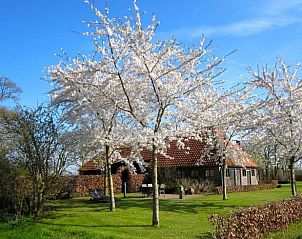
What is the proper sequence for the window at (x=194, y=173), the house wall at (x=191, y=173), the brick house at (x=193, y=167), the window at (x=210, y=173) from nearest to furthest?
the house wall at (x=191, y=173) → the brick house at (x=193, y=167) → the window at (x=210, y=173) → the window at (x=194, y=173)

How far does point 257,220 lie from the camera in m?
13.0

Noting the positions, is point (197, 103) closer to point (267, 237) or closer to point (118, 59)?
point (118, 59)

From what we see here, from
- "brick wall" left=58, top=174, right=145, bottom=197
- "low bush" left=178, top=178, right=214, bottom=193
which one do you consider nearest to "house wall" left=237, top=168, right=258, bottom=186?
"low bush" left=178, top=178, right=214, bottom=193

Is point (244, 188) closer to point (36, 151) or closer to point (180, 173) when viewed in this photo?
point (180, 173)

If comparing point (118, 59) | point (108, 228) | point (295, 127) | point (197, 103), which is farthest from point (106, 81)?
point (295, 127)

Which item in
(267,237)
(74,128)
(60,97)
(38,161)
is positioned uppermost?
(60,97)

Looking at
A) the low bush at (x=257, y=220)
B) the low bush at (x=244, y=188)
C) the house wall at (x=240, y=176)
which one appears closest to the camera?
the low bush at (x=257, y=220)

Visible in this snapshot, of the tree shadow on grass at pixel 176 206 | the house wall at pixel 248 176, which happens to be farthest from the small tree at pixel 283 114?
the house wall at pixel 248 176

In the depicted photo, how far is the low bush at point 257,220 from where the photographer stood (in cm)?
1097

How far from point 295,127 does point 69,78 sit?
43.8 feet

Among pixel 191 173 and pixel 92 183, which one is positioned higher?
pixel 191 173

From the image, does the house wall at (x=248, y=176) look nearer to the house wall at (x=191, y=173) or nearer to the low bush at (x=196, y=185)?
the house wall at (x=191, y=173)

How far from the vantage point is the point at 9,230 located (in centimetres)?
1371

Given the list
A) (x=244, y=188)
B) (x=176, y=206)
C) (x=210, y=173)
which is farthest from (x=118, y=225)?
(x=244, y=188)
